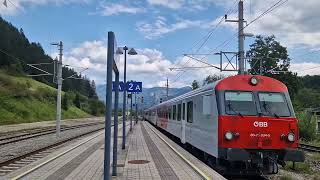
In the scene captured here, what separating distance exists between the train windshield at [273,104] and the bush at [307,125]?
983 inches

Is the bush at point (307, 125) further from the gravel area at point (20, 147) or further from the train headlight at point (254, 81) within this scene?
the train headlight at point (254, 81)

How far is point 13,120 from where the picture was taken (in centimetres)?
6825

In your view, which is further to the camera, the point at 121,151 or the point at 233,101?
the point at 121,151

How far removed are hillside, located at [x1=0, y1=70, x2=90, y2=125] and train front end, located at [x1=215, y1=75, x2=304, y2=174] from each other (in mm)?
52805

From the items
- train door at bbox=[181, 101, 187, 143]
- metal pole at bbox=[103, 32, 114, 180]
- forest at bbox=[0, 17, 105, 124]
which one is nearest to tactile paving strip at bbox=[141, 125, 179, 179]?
train door at bbox=[181, 101, 187, 143]

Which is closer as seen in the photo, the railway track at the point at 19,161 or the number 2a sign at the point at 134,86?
the railway track at the point at 19,161

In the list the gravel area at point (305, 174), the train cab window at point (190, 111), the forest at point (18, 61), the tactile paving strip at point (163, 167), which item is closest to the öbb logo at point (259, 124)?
the gravel area at point (305, 174)

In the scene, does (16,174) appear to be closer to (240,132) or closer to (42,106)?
(240,132)

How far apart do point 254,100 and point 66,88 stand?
140m

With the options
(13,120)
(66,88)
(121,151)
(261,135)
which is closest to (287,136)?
(261,135)

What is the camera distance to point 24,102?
273ft

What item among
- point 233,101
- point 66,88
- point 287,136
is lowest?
point 287,136

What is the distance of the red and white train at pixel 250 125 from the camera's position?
43.8ft

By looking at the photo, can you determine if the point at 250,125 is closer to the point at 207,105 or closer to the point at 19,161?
the point at 207,105
